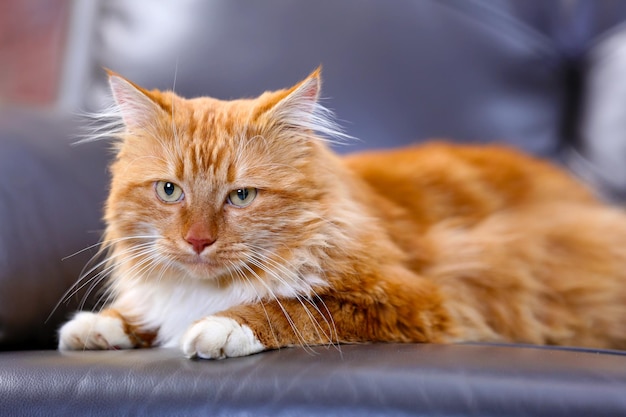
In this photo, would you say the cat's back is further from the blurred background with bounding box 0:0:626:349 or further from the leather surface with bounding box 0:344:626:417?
the leather surface with bounding box 0:344:626:417

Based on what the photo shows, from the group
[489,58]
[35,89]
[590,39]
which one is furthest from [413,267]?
[35,89]

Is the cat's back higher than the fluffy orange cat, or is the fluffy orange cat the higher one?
the cat's back

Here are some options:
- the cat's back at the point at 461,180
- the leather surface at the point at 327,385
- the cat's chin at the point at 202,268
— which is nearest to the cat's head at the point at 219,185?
the cat's chin at the point at 202,268

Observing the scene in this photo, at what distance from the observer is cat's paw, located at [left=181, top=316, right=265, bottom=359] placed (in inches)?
48.4

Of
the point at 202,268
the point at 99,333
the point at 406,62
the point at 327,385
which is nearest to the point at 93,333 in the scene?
the point at 99,333

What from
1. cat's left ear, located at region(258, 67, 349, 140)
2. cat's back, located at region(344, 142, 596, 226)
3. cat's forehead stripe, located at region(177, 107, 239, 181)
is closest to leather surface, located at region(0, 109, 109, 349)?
cat's forehead stripe, located at region(177, 107, 239, 181)

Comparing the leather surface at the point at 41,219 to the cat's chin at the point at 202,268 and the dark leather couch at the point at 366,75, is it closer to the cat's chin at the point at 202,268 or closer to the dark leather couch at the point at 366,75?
the dark leather couch at the point at 366,75

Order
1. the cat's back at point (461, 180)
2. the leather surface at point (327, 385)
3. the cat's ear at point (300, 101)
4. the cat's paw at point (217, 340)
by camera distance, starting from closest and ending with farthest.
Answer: the leather surface at point (327, 385)
the cat's paw at point (217, 340)
the cat's ear at point (300, 101)
the cat's back at point (461, 180)

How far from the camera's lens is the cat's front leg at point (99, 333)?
1434mm

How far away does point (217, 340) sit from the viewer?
4.03 feet

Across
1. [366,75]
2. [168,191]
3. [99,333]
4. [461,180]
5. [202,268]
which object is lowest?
[99,333]

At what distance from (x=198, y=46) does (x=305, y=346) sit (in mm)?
1243

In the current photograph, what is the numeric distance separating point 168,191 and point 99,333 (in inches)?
12.9

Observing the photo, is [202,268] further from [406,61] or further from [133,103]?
[406,61]
